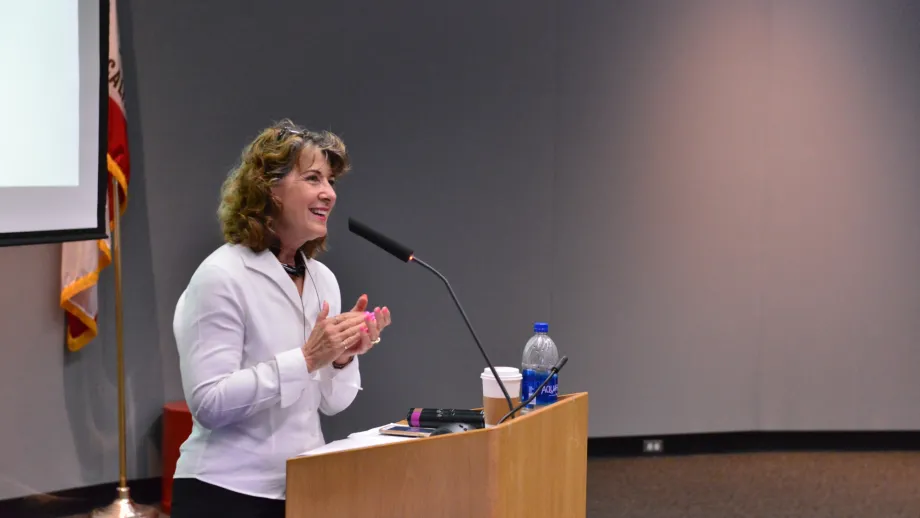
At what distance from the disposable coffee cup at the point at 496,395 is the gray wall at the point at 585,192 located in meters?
2.59

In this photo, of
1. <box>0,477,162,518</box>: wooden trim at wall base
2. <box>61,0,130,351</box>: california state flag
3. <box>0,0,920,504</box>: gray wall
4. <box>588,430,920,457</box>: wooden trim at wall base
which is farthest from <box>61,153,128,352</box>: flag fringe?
<box>588,430,920,457</box>: wooden trim at wall base

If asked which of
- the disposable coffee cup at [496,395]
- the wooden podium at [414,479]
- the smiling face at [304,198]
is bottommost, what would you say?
the wooden podium at [414,479]

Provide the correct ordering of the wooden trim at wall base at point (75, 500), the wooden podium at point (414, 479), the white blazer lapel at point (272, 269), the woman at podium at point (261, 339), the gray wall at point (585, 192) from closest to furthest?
the wooden podium at point (414, 479) → the woman at podium at point (261, 339) → the white blazer lapel at point (272, 269) → the wooden trim at wall base at point (75, 500) → the gray wall at point (585, 192)

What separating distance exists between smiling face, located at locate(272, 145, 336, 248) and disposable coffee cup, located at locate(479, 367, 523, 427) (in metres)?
0.53

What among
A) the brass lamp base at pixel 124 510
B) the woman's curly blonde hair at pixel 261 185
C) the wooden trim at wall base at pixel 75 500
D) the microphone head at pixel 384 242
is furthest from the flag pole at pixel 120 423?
the microphone head at pixel 384 242

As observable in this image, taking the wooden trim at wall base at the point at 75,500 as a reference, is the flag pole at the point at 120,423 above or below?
above

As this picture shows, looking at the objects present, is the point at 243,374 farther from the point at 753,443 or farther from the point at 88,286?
the point at 753,443

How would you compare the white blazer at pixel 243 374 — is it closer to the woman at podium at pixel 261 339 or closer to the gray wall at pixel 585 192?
the woman at podium at pixel 261 339

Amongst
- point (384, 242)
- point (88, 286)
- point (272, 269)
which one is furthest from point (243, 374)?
point (88, 286)

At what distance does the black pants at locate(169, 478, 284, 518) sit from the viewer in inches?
75.7

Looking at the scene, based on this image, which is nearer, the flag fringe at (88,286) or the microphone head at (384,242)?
the microphone head at (384,242)

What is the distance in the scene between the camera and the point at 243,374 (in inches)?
75.1

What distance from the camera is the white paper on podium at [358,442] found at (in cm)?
192

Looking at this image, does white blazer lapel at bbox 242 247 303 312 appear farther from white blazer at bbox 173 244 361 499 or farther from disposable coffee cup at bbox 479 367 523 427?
disposable coffee cup at bbox 479 367 523 427
